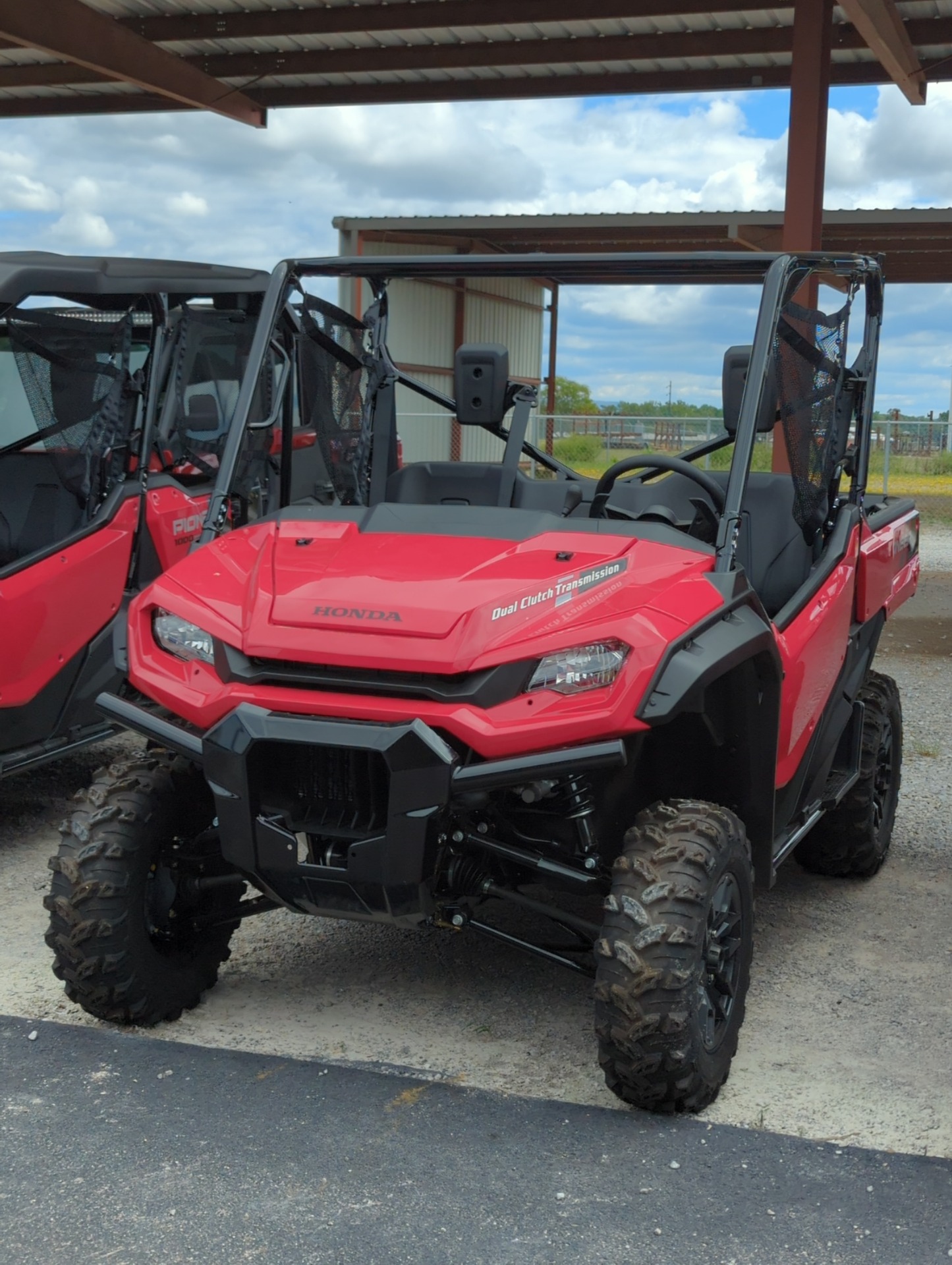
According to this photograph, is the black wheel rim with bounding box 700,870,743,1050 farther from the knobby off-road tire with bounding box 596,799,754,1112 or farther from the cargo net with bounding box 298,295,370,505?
the cargo net with bounding box 298,295,370,505

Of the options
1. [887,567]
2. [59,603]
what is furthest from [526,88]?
[887,567]

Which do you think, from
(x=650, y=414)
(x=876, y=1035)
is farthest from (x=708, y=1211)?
(x=650, y=414)

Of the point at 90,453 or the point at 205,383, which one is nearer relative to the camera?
the point at 90,453

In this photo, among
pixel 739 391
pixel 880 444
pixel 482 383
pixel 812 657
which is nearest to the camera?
pixel 739 391

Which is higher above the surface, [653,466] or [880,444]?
[653,466]

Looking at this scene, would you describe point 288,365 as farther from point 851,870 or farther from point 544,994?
point 851,870

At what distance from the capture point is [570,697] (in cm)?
314

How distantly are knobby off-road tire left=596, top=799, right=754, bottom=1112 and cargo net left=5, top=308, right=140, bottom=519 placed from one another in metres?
3.23

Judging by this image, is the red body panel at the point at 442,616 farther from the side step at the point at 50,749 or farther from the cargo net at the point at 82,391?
the cargo net at the point at 82,391

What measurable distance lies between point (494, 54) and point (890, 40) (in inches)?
152

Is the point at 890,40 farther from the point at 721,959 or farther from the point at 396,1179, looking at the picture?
the point at 396,1179

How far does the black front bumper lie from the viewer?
308cm

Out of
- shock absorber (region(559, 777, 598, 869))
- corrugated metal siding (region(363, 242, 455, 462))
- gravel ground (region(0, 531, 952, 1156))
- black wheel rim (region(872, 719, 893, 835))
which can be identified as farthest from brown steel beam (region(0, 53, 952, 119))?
shock absorber (region(559, 777, 598, 869))

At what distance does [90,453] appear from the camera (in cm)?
575
